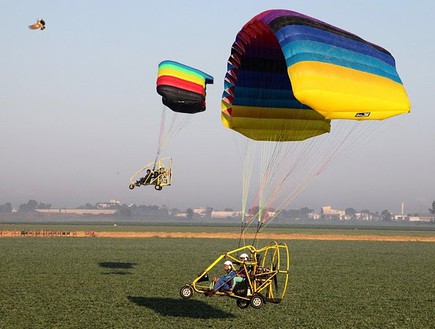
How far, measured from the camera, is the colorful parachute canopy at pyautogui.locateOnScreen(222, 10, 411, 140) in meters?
14.5

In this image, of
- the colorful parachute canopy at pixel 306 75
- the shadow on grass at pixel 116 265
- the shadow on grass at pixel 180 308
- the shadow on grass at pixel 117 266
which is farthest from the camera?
the shadow on grass at pixel 116 265

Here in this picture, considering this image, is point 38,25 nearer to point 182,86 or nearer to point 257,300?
point 182,86

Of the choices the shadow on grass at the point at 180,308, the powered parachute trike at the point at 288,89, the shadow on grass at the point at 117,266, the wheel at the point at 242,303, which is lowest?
the shadow on grass at the point at 180,308

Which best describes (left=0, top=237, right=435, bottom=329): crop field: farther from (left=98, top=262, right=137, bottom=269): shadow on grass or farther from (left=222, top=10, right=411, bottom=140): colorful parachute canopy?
(left=222, top=10, right=411, bottom=140): colorful parachute canopy

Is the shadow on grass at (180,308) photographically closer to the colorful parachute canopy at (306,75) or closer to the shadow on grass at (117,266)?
the colorful parachute canopy at (306,75)

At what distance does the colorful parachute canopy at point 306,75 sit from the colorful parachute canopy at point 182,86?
6340 mm

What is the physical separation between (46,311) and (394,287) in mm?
16294

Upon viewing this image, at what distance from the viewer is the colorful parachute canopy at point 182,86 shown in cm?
2602

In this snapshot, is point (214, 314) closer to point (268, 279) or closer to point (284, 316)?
point (284, 316)

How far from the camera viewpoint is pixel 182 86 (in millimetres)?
26078

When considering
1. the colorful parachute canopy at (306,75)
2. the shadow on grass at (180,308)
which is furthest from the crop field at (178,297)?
the colorful parachute canopy at (306,75)

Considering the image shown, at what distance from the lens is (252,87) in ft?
64.6

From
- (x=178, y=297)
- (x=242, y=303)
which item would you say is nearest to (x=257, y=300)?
(x=242, y=303)

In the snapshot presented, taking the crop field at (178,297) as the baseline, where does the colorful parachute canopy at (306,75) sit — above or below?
above
